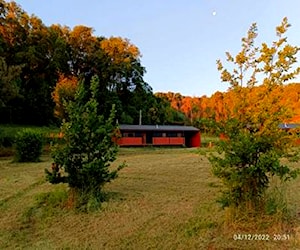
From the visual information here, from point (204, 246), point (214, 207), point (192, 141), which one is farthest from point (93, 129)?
point (192, 141)

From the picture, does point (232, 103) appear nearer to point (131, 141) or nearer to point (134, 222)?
point (134, 222)

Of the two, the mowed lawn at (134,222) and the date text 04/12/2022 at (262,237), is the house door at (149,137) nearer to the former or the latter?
the mowed lawn at (134,222)

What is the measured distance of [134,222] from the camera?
4738 mm

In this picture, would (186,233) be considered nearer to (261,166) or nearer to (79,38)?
(261,166)

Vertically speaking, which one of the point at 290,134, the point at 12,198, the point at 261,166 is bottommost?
the point at 12,198

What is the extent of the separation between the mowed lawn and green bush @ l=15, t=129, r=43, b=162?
300 inches

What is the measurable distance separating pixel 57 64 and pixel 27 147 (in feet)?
66.1

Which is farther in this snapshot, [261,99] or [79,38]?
[79,38]

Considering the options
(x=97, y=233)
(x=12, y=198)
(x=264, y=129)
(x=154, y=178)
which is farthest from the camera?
(x=154, y=178)

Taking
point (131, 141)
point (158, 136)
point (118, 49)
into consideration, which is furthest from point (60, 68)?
point (158, 136)

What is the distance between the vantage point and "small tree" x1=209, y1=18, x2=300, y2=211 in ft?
13.3

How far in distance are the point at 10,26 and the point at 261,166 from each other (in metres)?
33.2

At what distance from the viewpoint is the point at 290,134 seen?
164 inches

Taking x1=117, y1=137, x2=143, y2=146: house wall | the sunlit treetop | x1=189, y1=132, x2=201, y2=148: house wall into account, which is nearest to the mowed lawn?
x1=117, y1=137, x2=143, y2=146: house wall
